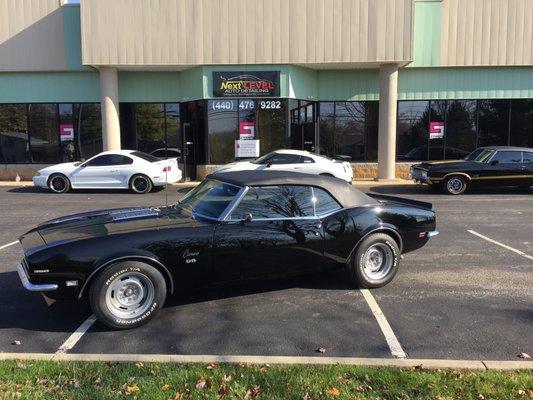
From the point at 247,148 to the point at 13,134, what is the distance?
370 inches

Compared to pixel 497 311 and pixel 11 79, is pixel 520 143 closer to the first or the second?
pixel 497 311

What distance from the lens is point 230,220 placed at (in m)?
5.12

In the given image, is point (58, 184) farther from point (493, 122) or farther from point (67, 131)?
point (493, 122)

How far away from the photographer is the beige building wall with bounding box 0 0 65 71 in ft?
63.3

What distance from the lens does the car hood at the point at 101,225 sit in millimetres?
4793

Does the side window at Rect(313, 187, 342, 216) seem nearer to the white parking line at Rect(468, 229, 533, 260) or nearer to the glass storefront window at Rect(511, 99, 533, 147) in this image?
the white parking line at Rect(468, 229, 533, 260)

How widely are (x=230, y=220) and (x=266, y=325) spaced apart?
3.50 ft

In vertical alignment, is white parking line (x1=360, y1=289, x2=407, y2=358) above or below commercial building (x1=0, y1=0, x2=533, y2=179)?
below

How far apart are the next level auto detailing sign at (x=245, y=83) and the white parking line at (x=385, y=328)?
13485mm

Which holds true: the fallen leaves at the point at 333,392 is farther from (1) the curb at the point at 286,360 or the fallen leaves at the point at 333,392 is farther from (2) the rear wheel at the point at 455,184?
(2) the rear wheel at the point at 455,184

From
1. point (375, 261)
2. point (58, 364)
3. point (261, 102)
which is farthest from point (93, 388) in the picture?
point (261, 102)

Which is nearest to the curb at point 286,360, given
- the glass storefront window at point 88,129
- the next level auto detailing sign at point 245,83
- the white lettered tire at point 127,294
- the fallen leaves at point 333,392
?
the fallen leaves at point 333,392

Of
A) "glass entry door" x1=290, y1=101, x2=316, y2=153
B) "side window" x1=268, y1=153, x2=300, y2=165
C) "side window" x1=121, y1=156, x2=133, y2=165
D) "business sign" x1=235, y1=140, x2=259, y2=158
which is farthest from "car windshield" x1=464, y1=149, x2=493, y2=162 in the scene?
"side window" x1=121, y1=156, x2=133, y2=165

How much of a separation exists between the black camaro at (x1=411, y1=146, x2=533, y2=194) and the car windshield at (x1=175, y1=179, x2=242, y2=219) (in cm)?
→ 1114
